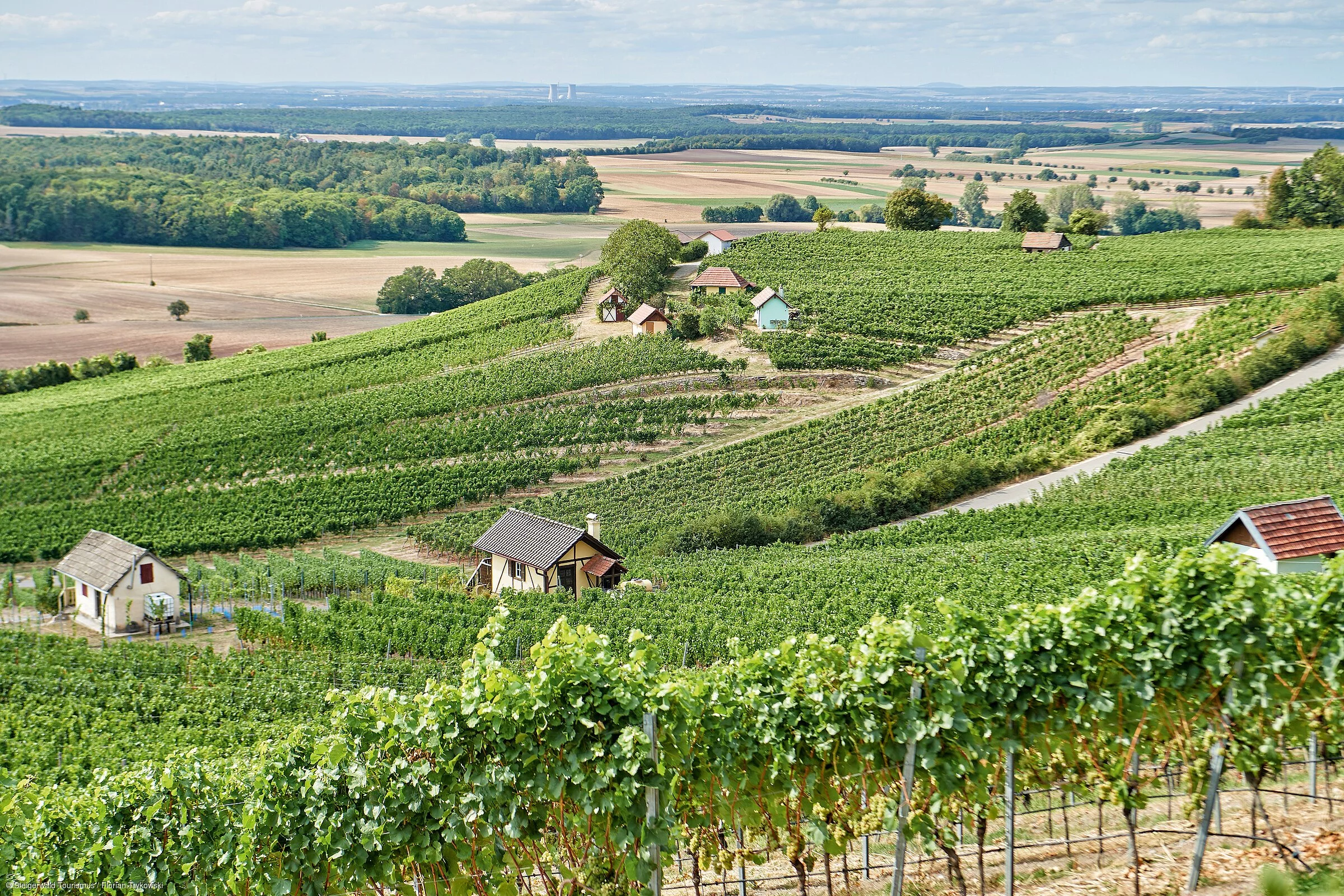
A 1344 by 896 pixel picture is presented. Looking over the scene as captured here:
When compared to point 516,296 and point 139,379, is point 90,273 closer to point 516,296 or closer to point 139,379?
point 139,379

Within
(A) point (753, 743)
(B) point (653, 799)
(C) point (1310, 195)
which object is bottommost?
(B) point (653, 799)

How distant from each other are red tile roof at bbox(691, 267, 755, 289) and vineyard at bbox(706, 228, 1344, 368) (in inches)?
78.0

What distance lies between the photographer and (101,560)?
3453cm

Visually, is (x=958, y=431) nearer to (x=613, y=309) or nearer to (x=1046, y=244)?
(x=613, y=309)

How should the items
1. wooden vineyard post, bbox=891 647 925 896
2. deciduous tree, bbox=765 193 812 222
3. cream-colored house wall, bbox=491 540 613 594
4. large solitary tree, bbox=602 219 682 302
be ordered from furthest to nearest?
deciduous tree, bbox=765 193 812 222 < large solitary tree, bbox=602 219 682 302 < cream-colored house wall, bbox=491 540 613 594 < wooden vineyard post, bbox=891 647 925 896

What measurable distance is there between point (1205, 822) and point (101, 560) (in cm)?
3376

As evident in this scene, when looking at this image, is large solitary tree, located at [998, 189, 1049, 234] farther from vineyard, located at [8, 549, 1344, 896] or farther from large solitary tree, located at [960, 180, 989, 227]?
vineyard, located at [8, 549, 1344, 896]

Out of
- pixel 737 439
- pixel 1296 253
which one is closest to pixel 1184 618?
pixel 737 439

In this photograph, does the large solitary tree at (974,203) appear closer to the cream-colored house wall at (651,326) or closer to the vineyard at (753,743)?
the cream-colored house wall at (651,326)

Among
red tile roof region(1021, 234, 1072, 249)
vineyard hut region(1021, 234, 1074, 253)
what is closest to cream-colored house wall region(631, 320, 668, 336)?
vineyard hut region(1021, 234, 1074, 253)

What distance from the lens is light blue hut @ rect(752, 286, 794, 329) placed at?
213 feet

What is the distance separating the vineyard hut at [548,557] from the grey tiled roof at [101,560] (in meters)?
10.7

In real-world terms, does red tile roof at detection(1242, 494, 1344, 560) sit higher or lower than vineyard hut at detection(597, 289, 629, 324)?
lower

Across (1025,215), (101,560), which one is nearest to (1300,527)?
(101,560)
